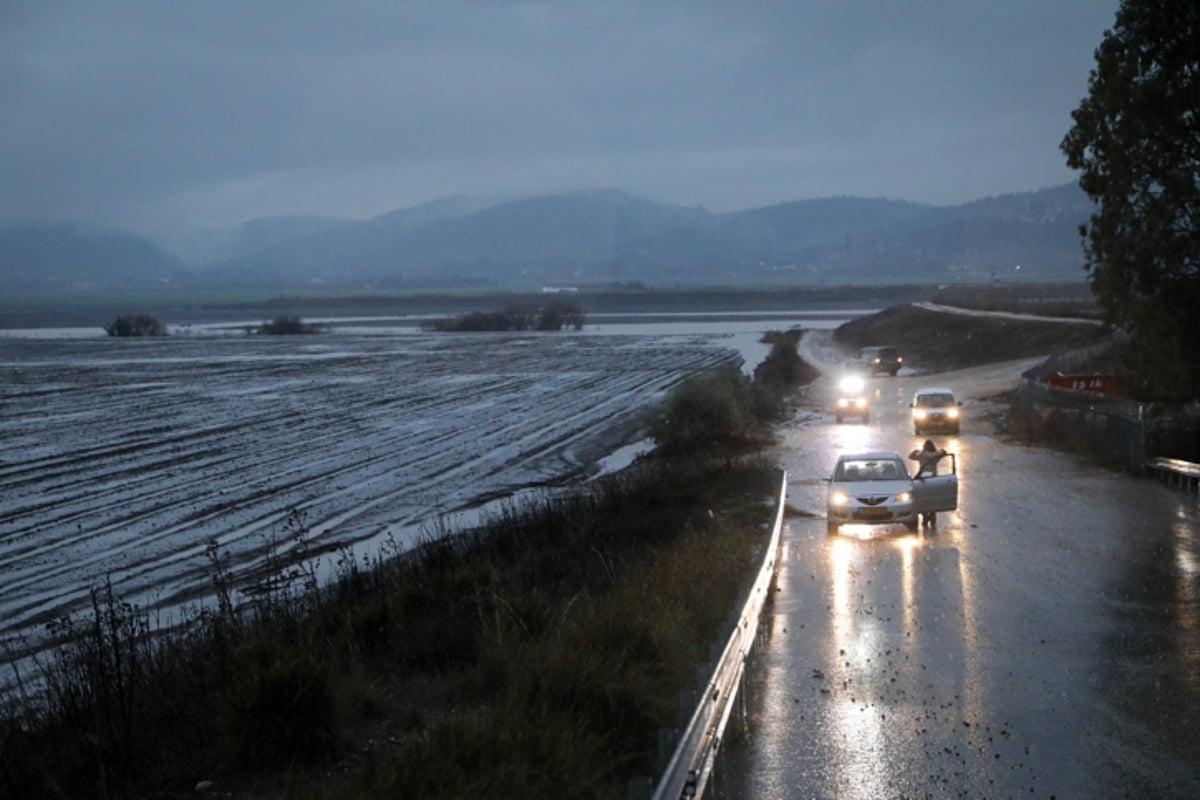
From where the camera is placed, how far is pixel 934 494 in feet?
78.3

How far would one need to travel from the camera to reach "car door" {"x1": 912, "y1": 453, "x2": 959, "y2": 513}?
23.6 metres

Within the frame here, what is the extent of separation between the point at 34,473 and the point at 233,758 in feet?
98.0

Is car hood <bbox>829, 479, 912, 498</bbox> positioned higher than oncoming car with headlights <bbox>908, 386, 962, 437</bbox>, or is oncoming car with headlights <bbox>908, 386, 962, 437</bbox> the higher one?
car hood <bbox>829, 479, 912, 498</bbox>

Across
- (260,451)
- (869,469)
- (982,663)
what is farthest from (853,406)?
(982,663)

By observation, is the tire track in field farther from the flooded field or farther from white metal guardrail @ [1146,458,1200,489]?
white metal guardrail @ [1146,458,1200,489]

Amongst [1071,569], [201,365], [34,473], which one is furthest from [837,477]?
[201,365]

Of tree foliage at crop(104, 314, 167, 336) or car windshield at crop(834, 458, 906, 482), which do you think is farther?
tree foliage at crop(104, 314, 167, 336)

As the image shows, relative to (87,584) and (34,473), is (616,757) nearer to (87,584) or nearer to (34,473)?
(87,584)

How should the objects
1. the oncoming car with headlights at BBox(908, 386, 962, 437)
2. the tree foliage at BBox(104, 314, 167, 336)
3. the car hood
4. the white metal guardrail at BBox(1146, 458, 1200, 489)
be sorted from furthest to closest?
the tree foliage at BBox(104, 314, 167, 336) < the oncoming car with headlights at BBox(908, 386, 962, 437) < the white metal guardrail at BBox(1146, 458, 1200, 489) < the car hood

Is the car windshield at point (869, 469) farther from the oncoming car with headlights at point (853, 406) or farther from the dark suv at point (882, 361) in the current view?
the dark suv at point (882, 361)

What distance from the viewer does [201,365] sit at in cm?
8394

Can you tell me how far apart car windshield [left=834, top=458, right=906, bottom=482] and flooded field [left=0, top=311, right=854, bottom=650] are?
7997 millimetres

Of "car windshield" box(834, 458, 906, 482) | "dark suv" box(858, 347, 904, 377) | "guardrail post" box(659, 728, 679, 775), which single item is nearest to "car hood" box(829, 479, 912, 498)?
"car windshield" box(834, 458, 906, 482)

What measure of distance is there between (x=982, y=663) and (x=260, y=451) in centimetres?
3128
